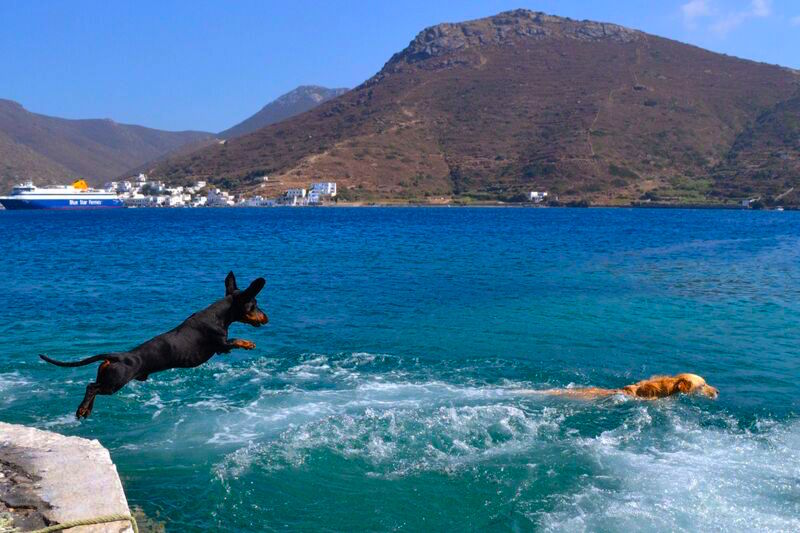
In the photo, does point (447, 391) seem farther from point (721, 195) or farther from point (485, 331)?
point (721, 195)

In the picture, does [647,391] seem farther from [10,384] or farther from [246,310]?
[10,384]

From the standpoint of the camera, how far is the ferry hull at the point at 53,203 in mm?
166250

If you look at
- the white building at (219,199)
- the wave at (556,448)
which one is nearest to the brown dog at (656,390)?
the wave at (556,448)

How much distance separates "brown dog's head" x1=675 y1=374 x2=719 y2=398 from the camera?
1612 centimetres

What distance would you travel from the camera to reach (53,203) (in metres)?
170

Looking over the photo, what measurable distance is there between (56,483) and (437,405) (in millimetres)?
8628

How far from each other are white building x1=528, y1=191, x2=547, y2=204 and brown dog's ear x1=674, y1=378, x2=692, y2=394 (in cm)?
15149

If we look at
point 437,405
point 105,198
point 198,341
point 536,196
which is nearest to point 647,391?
point 437,405

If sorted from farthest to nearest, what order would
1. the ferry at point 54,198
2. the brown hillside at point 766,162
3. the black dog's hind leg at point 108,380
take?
1. the ferry at point 54,198
2. the brown hillside at point 766,162
3. the black dog's hind leg at point 108,380

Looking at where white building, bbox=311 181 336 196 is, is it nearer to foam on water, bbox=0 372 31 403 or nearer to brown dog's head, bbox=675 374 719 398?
foam on water, bbox=0 372 31 403

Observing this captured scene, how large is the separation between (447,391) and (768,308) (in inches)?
757

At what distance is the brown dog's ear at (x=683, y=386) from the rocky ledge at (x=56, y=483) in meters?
12.4

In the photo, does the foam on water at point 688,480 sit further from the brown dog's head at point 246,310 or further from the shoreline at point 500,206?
the shoreline at point 500,206

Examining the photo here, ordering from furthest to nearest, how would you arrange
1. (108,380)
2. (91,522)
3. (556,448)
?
(556,448) → (91,522) → (108,380)
